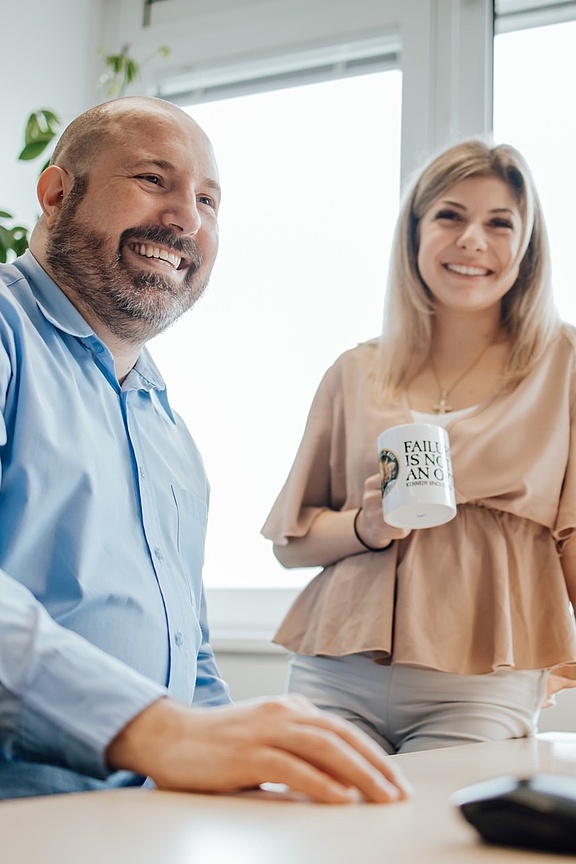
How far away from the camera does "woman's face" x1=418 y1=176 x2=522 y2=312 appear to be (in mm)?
1631

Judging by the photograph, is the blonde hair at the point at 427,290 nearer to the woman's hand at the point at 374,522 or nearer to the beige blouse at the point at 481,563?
the beige blouse at the point at 481,563

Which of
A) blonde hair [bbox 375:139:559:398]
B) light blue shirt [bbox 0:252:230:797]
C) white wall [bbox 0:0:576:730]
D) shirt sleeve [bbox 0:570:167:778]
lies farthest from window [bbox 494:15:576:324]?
shirt sleeve [bbox 0:570:167:778]

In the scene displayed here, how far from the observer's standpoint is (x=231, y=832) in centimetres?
43

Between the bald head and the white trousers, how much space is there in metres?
0.80

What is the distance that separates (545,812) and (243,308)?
2.44 m

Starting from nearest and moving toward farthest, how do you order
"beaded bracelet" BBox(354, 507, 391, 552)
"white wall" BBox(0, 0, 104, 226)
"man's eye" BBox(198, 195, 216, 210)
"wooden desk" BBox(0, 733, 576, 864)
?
"wooden desk" BBox(0, 733, 576, 864), "man's eye" BBox(198, 195, 216, 210), "beaded bracelet" BBox(354, 507, 391, 552), "white wall" BBox(0, 0, 104, 226)

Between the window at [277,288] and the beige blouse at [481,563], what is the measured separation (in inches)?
38.0

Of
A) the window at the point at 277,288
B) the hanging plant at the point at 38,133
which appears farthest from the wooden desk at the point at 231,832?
the window at the point at 277,288

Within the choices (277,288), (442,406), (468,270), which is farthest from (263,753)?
(277,288)

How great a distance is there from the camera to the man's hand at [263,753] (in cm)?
52

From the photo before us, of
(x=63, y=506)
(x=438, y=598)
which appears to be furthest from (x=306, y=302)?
(x=63, y=506)

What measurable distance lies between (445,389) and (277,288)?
1.19 metres

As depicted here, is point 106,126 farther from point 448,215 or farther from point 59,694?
point 59,694

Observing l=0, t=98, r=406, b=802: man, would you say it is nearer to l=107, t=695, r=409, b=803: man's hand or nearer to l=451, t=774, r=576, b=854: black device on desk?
l=107, t=695, r=409, b=803: man's hand
